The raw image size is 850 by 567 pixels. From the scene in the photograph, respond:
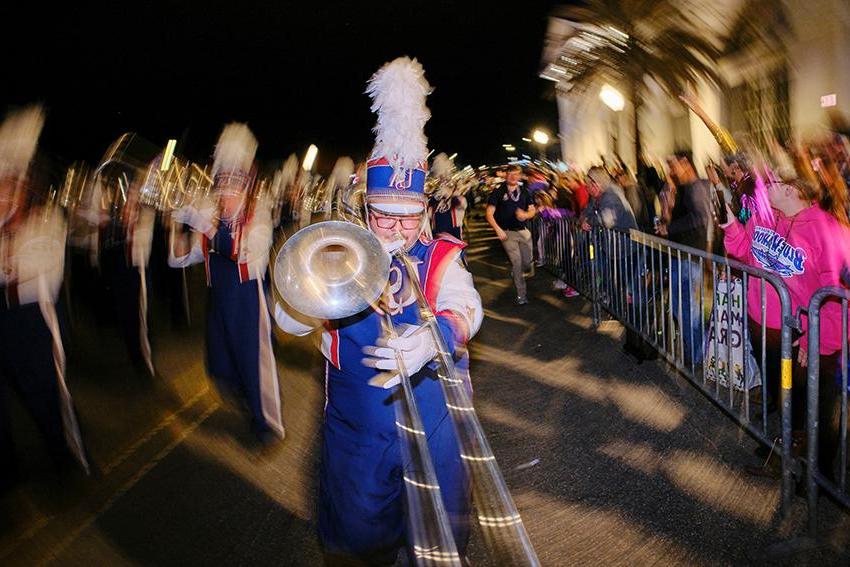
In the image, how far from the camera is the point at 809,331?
3.12 meters

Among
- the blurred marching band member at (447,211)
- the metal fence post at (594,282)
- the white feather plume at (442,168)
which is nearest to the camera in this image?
the metal fence post at (594,282)

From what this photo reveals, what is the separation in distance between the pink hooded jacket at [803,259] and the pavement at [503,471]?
1006 mm

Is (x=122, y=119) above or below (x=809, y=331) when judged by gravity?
above

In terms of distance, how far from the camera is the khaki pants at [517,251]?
965cm

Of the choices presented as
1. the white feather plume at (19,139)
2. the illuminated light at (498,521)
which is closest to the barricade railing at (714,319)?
the illuminated light at (498,521)

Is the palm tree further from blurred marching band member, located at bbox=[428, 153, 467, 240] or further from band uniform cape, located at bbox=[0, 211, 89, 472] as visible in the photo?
band uniform cape, located at bbox=[0, 211, 89, 472]

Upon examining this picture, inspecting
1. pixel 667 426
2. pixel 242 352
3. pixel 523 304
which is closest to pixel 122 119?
pixel 523 304

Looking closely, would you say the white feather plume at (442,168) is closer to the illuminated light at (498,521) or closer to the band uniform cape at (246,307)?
the band uniform cape at (246,307)

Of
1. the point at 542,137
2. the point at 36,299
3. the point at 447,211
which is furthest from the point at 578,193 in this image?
the point at 542,137

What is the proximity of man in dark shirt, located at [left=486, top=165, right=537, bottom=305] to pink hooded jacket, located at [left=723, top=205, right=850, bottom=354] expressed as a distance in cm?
565

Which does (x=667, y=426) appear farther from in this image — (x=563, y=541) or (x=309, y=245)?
(x=309, y=245)

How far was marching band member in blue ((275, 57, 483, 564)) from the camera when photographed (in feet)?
8.03

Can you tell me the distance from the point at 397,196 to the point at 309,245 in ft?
1.58

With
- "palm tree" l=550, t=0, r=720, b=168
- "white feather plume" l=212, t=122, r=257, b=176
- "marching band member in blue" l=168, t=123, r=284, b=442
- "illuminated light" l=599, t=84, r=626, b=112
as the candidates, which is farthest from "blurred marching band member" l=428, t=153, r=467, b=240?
"marching band member in blue" l=168, t=123, r=284, b=442
